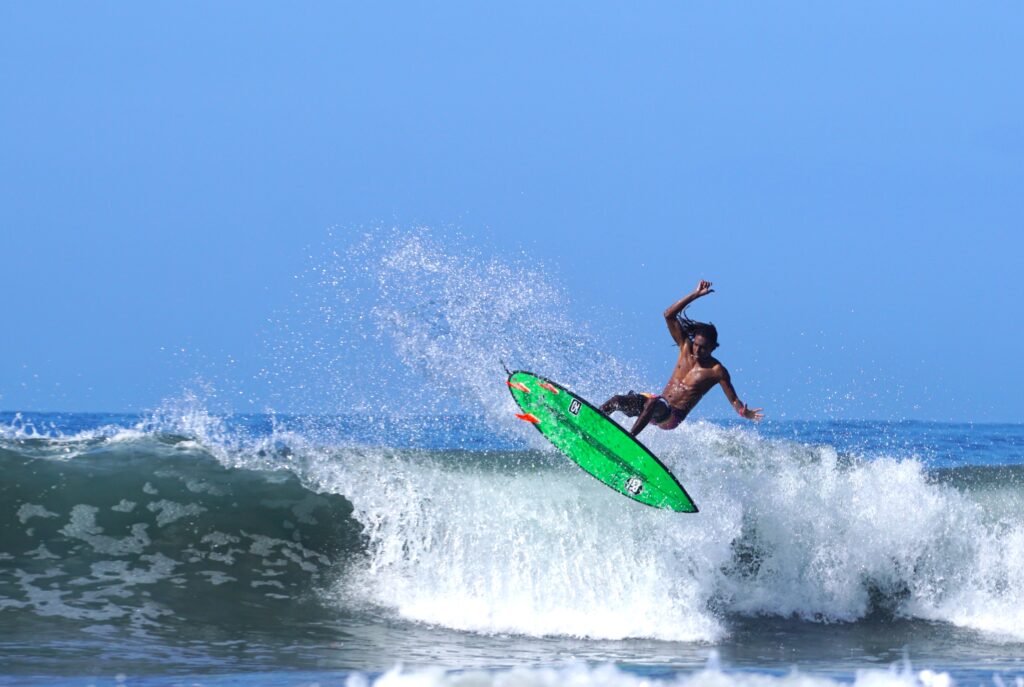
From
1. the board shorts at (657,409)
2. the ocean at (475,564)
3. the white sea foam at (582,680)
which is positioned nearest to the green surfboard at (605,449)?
the board shorts at (657,409)

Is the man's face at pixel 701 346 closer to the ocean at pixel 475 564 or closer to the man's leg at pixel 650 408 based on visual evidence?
the man's leg at pixel 650 408

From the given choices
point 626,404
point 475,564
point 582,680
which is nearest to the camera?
point 582,680

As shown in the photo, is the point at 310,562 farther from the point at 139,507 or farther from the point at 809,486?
the point at 809,486

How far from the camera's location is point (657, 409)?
10453 millimetres

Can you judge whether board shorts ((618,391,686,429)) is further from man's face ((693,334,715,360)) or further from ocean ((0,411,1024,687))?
ocean ((0,411,1024,687))

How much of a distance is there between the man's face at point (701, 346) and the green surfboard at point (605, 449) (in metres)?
0.99

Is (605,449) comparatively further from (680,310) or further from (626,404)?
(680,310)

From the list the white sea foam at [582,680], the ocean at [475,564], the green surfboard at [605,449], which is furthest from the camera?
the green surfboard at [605,449]

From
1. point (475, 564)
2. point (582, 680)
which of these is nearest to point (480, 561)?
point (475, 564)

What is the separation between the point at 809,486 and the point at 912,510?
1244 mm

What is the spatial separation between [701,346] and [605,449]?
52.7 inches

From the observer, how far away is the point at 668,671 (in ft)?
26.3

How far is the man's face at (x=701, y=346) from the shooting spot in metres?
10.2

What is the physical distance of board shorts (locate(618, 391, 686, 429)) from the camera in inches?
412
